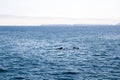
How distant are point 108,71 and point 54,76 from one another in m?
10.8

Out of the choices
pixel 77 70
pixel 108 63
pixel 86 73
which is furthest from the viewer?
pixel 108 63

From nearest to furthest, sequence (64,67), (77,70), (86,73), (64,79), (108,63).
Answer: (64,79)
(86,73)
(77,70)
(64,67)
(108,63)

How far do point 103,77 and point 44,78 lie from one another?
10235 millimetres

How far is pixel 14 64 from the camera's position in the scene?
5194 centimetres

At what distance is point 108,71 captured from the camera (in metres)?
43.4

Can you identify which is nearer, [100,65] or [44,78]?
[44,78]

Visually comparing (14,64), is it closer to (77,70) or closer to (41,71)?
(41,71)

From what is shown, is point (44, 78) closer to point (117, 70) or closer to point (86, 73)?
point (86, 73)

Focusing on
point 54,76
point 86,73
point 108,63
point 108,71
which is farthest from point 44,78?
point 108,63

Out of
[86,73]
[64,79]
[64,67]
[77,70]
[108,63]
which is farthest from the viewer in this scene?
[108,63]

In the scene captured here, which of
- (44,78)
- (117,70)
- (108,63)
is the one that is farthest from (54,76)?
(108,63)

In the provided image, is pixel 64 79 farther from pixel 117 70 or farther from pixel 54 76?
pixel 117 70

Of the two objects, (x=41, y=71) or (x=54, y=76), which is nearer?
(x=54, y=76)

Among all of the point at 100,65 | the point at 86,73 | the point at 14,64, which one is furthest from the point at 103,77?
the point at 14,64
